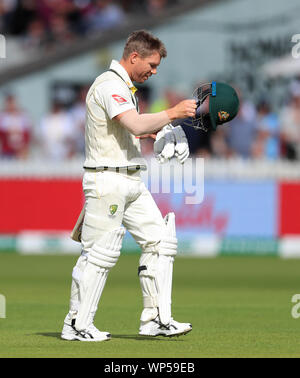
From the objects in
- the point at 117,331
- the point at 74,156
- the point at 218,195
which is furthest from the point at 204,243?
the point at 117,331

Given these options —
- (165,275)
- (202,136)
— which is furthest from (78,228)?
(202,136)

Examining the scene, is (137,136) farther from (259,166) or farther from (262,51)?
(262,51)

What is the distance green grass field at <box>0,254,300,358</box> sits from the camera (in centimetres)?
695

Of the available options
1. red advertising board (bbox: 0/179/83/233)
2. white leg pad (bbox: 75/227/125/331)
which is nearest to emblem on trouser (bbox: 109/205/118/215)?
white leg pad (bbox: 75/227/125/331)

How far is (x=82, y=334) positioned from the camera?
735 cm

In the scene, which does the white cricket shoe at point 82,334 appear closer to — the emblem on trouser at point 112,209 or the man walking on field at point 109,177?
the man walking on field at point 109,177

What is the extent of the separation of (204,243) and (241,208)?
31.7 inches

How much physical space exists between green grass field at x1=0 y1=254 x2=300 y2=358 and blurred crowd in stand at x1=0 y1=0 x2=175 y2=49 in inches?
233

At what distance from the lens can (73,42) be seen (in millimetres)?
21047

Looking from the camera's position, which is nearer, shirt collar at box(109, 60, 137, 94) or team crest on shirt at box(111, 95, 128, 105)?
team crest on shirt at box(111, 95, 128, 105)

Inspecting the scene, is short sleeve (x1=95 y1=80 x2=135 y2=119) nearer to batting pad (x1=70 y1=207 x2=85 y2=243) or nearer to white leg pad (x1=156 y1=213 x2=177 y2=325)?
batting pad (x1=70 y1=207 x2=85 y2=243)

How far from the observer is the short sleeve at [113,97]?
7160 millimetres

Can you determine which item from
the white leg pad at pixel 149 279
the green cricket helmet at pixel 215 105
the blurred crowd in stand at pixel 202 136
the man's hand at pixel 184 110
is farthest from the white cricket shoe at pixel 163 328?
the blurred crowd in stand at pixel 202 136
